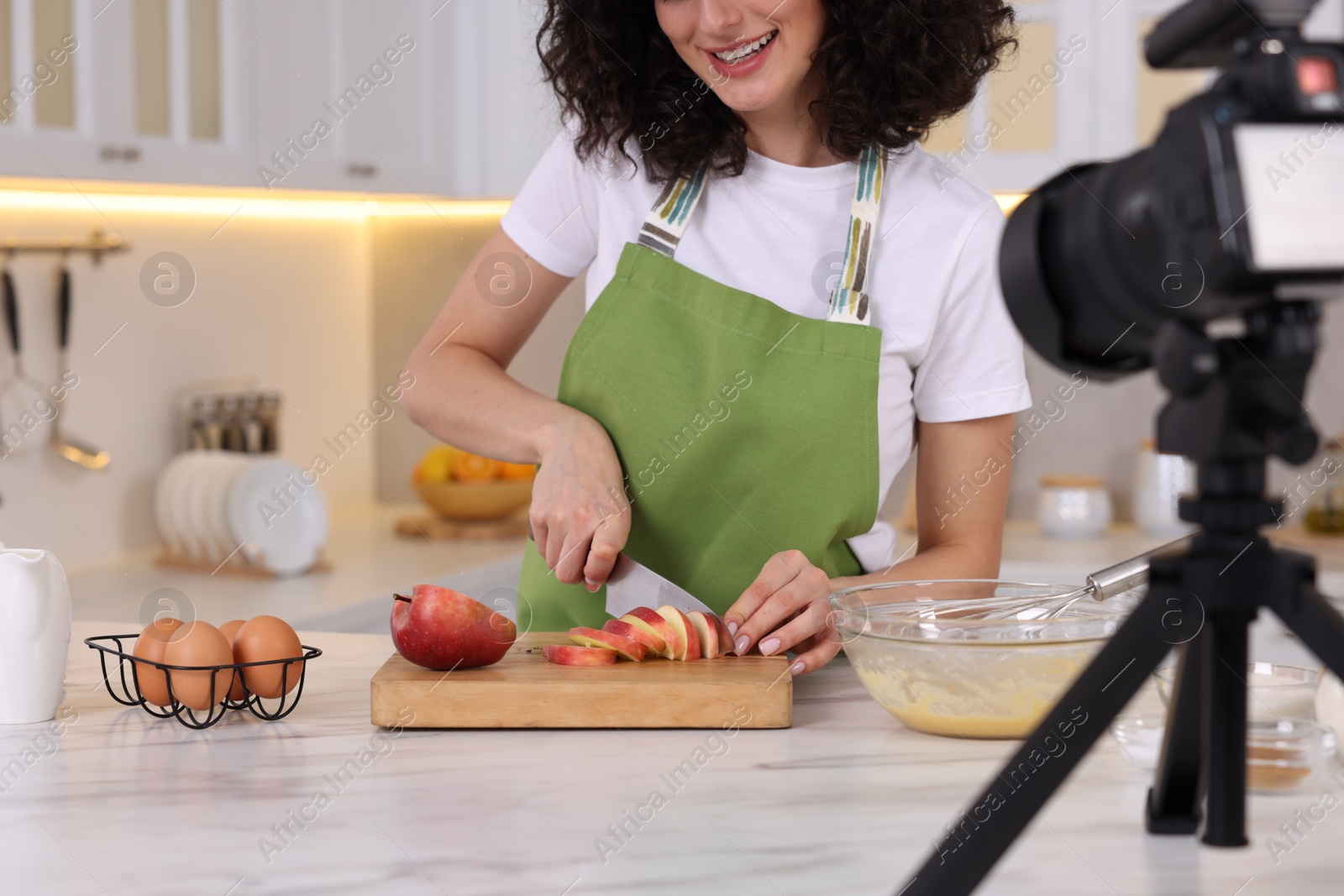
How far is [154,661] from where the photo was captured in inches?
35.7

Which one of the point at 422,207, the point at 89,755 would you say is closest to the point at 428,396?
the point at 89,755

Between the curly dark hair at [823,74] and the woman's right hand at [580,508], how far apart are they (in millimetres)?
318

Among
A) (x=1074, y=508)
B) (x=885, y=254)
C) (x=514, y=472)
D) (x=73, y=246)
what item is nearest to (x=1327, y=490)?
(x=1074, y=508)

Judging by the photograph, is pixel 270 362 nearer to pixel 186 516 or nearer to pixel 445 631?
pixel 186 516

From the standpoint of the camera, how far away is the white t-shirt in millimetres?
1221

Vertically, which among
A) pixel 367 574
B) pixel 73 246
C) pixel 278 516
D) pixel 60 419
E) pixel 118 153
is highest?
pixel 118 153

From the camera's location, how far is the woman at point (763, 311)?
1180 mm

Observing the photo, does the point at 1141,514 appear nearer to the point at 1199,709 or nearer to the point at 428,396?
the point at 428,396

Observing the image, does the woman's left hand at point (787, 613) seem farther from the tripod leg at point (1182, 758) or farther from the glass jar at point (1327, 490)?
the glass jar at point (1327, 490)

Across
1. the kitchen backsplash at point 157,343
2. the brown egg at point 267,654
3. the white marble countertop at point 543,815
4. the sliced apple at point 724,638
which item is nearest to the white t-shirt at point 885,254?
the sliced apple at point 724,638

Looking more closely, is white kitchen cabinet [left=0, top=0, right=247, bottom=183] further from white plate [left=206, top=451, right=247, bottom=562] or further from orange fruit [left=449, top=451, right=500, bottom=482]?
orange fruit [left=449, top=451, right=500, bottom=482]

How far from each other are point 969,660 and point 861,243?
0.50 meters

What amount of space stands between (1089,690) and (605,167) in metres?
0.90

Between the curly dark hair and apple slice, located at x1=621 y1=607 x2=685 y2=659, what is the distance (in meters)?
0.50
